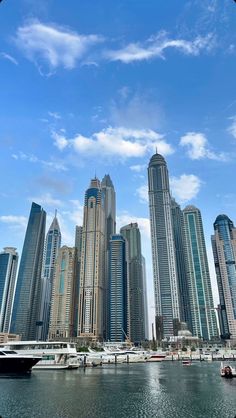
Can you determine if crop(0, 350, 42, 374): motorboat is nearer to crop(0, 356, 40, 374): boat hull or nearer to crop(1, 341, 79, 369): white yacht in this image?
crop(0, 356, 40, 374): boat hull

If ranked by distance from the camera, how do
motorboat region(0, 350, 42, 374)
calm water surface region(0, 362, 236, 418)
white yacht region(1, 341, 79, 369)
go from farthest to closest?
1. white yacht region(1, 341, 79, 369)
2. motorboat region(0, 350, 42, 374)
3. calm water surface region(0, 362, 236, 418)

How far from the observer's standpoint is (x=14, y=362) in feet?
217

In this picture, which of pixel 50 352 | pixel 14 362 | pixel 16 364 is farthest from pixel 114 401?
pixel 50 352

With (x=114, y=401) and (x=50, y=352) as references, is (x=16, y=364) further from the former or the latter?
(x=114, y=401)

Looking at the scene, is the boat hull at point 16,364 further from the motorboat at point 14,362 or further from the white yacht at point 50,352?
the white yacht at point 50,352

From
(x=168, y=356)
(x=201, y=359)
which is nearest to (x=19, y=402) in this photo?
(x=201, y=359)

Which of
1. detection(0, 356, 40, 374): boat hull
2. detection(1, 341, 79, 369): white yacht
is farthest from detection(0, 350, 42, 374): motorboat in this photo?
detection(1, 341, 79, 369): white yacht

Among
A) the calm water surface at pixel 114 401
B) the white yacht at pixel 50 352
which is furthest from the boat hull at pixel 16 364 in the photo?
the calm water surface at pixel 114 401

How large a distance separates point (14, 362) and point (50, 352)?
20552 millimetres

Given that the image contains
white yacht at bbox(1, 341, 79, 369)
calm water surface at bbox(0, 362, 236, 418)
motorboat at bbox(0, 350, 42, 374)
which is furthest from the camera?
white yacht at bbox(1, 341, 79, 369)

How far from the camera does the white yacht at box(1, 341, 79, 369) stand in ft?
274

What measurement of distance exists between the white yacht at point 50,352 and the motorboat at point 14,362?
52.6ft

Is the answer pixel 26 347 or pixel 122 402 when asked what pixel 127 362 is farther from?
pixel 122 402

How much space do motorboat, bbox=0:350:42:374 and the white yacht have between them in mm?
16037
